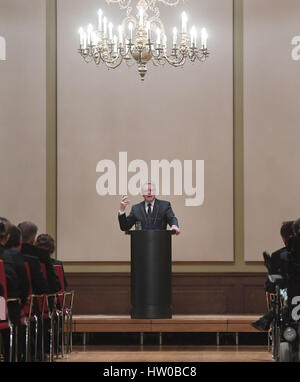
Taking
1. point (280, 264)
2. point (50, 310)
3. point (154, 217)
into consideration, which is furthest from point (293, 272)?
point (154, 217)

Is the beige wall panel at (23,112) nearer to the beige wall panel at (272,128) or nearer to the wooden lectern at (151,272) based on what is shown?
the wooden lectern at (151,272)

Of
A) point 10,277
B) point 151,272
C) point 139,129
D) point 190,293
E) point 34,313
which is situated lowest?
point 190,293

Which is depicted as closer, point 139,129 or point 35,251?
point 35,251

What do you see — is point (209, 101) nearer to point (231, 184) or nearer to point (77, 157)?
point (231, 184)

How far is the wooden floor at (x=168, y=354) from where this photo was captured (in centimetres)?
839

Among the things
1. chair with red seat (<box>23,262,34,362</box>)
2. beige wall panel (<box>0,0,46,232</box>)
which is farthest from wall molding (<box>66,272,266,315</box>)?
chair with red seat (<box>23,262,34,362</box>)

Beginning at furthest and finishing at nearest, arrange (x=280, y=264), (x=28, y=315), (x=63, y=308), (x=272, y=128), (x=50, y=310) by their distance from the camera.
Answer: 1. (x=272, y=128)
2. (x=63, y=308)
3. (x=50, y=310)
4. (x=28, y=315)
5. (x=280, y=264)

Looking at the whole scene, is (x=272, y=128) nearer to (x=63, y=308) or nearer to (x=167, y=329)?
(x=167, y=329)

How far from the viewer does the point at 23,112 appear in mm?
10977

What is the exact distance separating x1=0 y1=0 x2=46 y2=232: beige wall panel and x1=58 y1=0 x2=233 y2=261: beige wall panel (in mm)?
247

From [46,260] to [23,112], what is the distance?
378cm

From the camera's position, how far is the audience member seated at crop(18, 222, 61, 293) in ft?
24.6

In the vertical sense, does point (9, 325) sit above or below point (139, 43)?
below

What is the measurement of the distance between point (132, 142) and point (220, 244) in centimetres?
168
